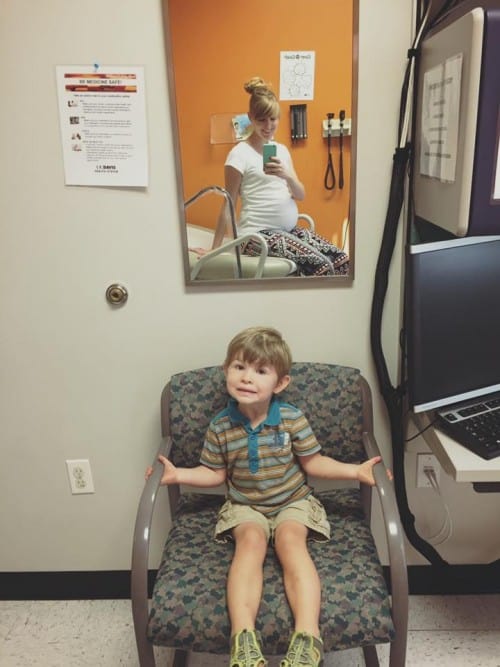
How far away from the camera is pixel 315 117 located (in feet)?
4.71

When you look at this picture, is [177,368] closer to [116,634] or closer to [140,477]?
[140,477]

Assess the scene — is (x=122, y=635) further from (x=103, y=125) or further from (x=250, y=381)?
(x=103, y=125)

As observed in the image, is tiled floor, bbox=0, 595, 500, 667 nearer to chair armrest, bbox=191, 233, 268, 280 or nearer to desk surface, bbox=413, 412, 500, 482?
desk surface, bbox=413, 412, 500, 482

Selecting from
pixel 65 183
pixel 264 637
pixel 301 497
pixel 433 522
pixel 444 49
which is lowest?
pixel 433 522

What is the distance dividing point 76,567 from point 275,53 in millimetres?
1696

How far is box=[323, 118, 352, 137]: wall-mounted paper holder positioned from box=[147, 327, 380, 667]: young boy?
532mm

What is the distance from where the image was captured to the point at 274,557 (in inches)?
54.4

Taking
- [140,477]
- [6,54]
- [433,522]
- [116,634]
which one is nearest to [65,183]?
[6,54]

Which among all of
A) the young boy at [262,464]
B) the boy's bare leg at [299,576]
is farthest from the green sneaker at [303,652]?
the young boy at [262,464]

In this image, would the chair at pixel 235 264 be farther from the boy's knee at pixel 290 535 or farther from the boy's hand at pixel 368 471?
the boy's knee at pixel 290 535

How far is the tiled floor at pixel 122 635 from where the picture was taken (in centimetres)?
166

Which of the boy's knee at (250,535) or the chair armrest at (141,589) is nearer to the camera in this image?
the chair armrest at (141,589)

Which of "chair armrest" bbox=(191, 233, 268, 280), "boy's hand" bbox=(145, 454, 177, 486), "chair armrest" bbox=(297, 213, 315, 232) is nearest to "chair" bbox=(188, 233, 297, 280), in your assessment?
"chair armrest" bbox=(191, 233, 268, 280)

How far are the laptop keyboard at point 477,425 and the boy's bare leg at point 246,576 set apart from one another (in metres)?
0.54
